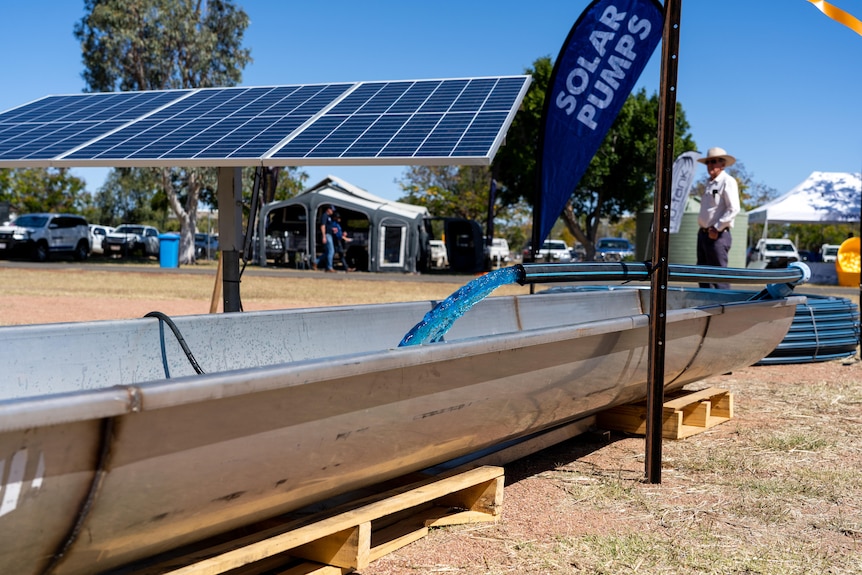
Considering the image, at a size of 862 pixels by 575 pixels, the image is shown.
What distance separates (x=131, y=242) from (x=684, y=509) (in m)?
37.3

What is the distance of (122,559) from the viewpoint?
254cm

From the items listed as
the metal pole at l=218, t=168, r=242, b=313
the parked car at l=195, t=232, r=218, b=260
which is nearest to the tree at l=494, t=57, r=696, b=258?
→ the parked car at l=195, t=232, r=218, b=260

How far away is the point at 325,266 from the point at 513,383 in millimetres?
24883

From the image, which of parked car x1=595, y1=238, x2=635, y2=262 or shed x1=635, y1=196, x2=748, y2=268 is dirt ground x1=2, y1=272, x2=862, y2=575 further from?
parked car x1=595, y1=238, x2=635, y2=262

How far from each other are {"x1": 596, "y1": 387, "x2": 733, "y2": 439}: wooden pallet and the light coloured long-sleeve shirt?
2.49 metres

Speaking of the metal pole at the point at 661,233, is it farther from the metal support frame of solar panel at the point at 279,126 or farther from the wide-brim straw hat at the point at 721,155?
the wide-brim straw hat at the point at 721,155

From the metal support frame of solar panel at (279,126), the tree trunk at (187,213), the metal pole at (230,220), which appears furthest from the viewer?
the tree trunk at (187,213)

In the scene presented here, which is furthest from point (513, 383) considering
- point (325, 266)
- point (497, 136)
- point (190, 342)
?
point (325, 266)

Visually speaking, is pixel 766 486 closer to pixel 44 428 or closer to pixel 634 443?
pixel 634 443

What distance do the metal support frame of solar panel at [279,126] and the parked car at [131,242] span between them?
97.5ft

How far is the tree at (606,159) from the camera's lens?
120 ft

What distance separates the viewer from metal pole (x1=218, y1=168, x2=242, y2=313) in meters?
6.56

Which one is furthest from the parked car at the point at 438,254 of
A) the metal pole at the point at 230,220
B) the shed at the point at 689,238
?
the metal pole at the point at 230,220

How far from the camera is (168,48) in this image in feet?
112
